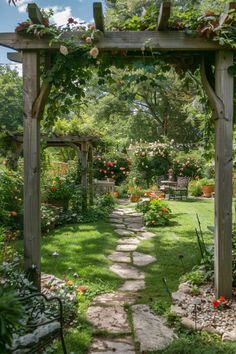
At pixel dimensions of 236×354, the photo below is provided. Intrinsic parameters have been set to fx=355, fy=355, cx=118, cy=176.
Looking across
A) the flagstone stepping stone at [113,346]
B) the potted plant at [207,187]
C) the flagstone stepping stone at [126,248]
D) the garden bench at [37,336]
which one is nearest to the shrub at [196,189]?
the potted plant at [207,187]

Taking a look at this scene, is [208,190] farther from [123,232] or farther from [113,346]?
[113,346]

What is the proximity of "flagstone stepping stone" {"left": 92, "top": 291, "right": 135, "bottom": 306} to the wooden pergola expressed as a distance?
2.09 ft

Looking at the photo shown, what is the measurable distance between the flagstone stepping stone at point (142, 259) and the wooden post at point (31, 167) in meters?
1.70

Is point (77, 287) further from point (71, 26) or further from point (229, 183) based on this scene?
point (71, 26)

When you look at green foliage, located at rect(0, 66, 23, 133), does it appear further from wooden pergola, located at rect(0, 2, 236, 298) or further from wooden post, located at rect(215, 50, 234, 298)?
wooden post, located at rect(215, 50, 234, 298)

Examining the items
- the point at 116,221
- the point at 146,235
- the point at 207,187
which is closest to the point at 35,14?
the point at 146,235

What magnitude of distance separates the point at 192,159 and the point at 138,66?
37.0 feet

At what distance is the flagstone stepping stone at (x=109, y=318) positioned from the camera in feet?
9.32

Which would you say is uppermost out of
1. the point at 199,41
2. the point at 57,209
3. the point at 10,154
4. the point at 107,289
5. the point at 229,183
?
the point at 199,41

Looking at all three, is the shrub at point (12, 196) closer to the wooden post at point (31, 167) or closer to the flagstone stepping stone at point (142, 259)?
the flagstone stepping stone at point (142, 259)

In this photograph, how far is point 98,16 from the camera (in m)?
2.91

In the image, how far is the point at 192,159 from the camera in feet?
46.5

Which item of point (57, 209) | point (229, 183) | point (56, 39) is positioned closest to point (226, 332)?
point (229, 183)

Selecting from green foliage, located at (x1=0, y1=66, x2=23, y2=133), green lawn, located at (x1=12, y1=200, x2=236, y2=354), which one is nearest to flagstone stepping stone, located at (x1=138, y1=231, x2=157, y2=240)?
green lawn, located at (x1=12, y1=200, x2=236, y2=354)
